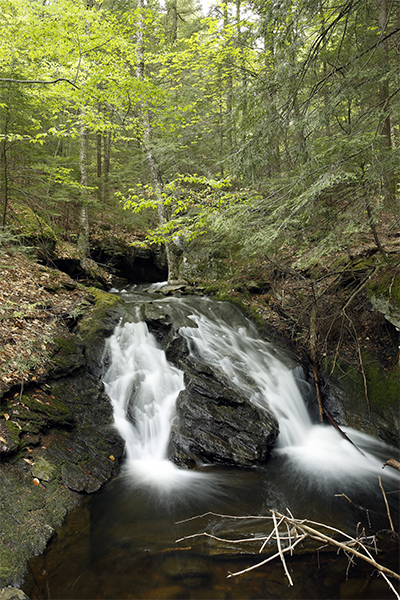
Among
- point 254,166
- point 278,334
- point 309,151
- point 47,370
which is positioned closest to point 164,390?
point 47,370

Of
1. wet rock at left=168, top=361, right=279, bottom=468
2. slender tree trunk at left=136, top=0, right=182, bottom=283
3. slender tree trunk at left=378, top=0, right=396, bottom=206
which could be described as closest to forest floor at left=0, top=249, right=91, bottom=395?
wet rock at left=168, top=361, right=279, bottom=468

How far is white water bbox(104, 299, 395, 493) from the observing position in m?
5.37

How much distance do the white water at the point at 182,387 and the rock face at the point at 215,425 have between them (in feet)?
0.85

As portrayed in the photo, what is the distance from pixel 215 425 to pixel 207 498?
1331 mm

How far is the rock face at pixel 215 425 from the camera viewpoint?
5410 mm

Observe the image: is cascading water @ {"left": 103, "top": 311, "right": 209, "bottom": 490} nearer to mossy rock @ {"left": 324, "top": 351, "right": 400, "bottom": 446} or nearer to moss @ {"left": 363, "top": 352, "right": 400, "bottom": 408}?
mossy rock @ {"left": 324, "top": 351, "right": 400, "bottom": 446}

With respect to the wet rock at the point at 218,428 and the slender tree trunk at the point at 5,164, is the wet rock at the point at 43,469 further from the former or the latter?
the slender tree trunk at the point at 5,164

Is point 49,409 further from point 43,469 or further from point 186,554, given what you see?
point 186,554

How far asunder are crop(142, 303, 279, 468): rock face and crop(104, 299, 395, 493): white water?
0.26m

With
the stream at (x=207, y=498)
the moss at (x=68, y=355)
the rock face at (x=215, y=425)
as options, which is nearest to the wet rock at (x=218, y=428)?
the rock face at (x=215, y=425)

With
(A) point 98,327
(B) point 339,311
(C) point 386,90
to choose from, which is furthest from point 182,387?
(C) point 386,90

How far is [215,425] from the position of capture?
570cm

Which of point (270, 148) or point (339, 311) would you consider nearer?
point (270, 148)

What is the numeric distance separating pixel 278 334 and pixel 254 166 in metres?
4.98
